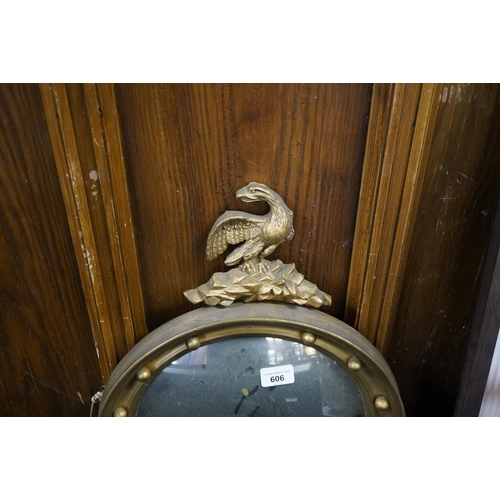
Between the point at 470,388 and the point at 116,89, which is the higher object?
the point at 116,89

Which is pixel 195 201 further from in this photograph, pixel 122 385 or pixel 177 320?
pixel 122 385

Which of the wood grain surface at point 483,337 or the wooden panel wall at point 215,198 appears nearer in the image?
the wooden panel wall at point 215,198

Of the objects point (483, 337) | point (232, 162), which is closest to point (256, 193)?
point (232, 162)

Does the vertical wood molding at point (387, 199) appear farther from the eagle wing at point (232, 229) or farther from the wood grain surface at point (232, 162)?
the eagle wing at point (232, 229)

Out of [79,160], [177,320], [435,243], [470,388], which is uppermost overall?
[79,160]

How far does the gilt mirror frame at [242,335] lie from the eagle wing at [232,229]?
90 millimetres

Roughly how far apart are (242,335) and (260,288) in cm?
8

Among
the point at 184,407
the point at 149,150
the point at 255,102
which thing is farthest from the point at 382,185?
the point at 184,407

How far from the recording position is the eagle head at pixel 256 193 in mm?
667

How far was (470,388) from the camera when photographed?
2.81ft

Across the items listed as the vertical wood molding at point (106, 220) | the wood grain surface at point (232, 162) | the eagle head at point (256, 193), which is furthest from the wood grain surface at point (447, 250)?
the vertical wood molding at point (106, 220)

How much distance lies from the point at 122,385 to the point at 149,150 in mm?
332

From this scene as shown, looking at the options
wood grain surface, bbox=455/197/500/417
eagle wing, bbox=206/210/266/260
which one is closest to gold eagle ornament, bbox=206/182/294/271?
eagle wing, bbox=206/210/266/260

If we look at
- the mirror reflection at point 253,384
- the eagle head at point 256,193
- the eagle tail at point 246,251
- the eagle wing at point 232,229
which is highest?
the eagle head at point 256,193
